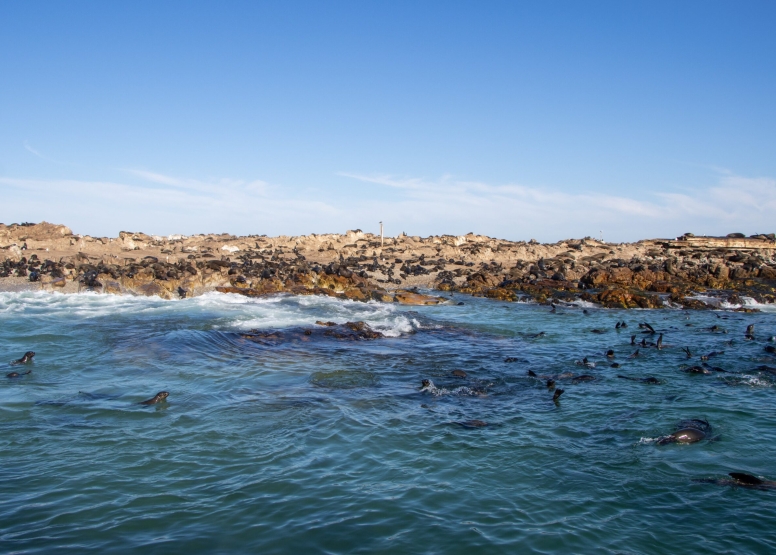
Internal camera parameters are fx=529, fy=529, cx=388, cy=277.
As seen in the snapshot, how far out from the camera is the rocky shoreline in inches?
816

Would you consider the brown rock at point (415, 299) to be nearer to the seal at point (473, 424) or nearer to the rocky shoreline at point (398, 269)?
the rocky shoreline at point (398, 269)

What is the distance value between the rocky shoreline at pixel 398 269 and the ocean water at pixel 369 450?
864 centimetres

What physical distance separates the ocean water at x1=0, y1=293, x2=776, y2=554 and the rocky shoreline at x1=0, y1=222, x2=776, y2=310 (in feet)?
28.3

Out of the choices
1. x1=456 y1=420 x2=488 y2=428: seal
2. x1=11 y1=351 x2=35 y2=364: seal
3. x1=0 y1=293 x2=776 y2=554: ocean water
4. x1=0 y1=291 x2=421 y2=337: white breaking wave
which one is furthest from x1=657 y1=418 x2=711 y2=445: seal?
x1=11 y1=351 x2=35 y2=364: seal

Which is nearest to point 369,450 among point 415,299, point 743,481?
point 743,481

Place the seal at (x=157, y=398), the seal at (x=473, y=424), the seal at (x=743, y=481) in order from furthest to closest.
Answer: the seal at (x=157, y=398) → the seal at (x=473, y=424) → the seal at (x=743, y=481)

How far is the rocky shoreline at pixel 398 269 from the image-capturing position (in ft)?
68.0

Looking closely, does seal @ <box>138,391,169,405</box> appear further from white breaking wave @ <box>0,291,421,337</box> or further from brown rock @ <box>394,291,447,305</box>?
brown rock @ <box>394,291,447,305</box>

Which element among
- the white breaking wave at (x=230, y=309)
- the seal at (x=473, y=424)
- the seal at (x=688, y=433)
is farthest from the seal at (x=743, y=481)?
the white breaking wave at (x=230, y=309)

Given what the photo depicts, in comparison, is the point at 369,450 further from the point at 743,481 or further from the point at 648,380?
the point at 648,380

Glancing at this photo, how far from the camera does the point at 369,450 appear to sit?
6371 mm

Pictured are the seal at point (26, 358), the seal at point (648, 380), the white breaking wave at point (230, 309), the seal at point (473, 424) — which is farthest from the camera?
the white breaking wave at point (230, 309)

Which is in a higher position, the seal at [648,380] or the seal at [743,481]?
the seal at [648,380]

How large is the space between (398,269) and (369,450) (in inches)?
926
